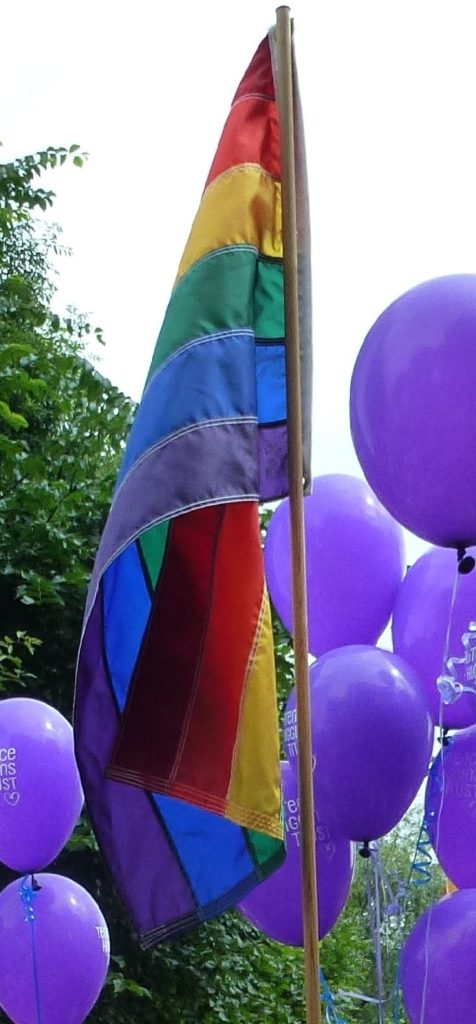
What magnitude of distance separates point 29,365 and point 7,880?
3.20 metres

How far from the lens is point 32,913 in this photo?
5.19 m

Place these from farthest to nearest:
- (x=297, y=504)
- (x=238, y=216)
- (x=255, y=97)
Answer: (x=255, y=97) → (x=238, y=216) → (x=297, y=504)

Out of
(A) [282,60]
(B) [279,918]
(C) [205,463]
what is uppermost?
(A) [282,60]

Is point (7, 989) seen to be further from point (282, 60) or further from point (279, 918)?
point (282, 60)

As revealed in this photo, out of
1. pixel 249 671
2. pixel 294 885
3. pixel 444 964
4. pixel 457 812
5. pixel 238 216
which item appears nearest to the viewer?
pixel 249 671

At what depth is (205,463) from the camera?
301 centimetres

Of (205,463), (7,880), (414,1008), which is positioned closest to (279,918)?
(414,1008)

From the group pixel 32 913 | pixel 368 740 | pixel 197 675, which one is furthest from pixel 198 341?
pixel 32 913

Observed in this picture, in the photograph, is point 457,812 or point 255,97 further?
point 457,812

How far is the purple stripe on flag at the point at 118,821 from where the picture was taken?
3100mm

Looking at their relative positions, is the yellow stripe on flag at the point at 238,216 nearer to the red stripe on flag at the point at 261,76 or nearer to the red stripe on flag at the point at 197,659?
the red stripe on flag at the point at 261,76

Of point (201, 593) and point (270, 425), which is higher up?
point (270, 425)

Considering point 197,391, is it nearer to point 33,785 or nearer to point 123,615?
point 123,615

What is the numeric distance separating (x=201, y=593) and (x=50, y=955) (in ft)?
8.53
